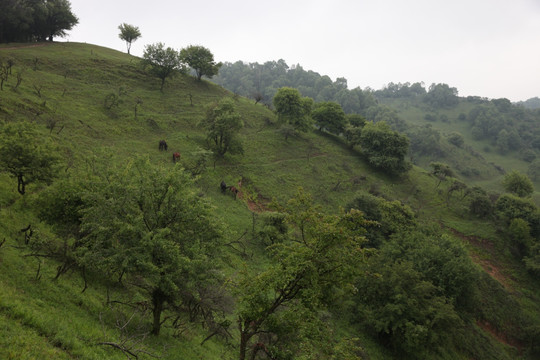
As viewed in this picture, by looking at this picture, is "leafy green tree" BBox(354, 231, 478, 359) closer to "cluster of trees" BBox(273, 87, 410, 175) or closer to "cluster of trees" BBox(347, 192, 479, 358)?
"cluster of trees" BBox(347, 192, 479, 358)

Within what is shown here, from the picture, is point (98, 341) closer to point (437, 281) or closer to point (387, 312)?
point (387, 312)

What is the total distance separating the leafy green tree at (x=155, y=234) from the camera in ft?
40.2

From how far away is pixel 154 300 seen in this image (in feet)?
45.8

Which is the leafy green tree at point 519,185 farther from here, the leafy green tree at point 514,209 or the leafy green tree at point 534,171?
the leafy green tree at point 534,171

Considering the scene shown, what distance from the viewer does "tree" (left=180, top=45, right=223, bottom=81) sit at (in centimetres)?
7144

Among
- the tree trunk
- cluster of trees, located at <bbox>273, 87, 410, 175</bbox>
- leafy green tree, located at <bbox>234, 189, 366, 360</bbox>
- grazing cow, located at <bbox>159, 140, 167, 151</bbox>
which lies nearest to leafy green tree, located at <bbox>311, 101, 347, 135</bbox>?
cluster of trees, located at <bbox>273, 87, 410, 175</bbox>

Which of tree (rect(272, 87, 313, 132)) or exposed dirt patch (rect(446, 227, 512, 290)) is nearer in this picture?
exposed dirt patch (rect(446, 227, 512, 290))

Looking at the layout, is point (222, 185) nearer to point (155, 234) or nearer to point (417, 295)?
point (417, 295)

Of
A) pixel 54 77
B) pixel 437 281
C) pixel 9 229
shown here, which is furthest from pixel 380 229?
pixel 54 77

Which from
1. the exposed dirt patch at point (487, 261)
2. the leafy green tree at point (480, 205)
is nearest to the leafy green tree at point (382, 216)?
the exposed dirt patch at point (487, 261)

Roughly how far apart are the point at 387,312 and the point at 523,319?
80.0 feet

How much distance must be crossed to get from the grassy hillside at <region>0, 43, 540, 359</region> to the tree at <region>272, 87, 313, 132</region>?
3.21m

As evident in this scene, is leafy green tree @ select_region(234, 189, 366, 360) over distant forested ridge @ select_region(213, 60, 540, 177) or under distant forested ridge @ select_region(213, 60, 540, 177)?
under

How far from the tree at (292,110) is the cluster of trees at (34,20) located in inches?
2142
